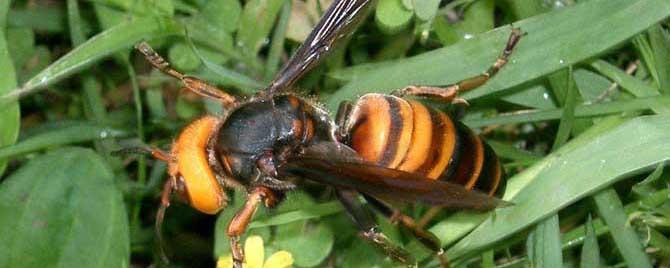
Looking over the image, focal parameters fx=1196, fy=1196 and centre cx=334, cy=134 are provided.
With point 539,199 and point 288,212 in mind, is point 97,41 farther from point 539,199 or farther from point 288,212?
point 539,199

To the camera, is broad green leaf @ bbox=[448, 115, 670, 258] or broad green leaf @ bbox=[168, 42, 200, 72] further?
broad green leaf @ bbox=[168, 42, 200, 72]

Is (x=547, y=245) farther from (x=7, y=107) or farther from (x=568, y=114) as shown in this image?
(x=7, y=107)

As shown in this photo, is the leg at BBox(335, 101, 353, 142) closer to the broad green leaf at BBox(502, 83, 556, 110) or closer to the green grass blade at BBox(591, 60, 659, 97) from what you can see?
the broad green leaf at BBox(502, 83, 556, 110)

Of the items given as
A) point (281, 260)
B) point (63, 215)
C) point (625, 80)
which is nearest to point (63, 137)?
point (63, 215)

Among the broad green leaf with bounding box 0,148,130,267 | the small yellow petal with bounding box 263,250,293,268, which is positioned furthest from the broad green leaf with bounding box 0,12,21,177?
the small yellow petal with bounding box 263,250,293,268

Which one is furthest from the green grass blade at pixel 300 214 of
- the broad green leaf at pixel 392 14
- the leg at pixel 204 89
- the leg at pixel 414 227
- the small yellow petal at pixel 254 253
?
the broad green leaf at pixel 392 14

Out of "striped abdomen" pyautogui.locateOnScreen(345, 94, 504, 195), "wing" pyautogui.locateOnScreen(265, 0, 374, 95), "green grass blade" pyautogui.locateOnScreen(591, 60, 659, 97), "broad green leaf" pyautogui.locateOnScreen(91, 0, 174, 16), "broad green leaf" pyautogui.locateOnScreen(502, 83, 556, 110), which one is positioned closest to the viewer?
"striped abdomen" pyautogui.locateOnScreen(345, 94, 504, 195)

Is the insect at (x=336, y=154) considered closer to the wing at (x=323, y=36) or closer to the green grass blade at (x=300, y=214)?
the wing at (x=323, y=36)

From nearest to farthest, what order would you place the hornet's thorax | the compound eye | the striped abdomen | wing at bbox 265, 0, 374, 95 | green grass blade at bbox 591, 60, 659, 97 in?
the striped abdomen, the hornet's thorax, the compound eye, wing at bbox 265, 0, 374, 95, green grass blade at bbox 591, 60, 659, 97
